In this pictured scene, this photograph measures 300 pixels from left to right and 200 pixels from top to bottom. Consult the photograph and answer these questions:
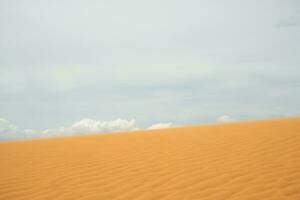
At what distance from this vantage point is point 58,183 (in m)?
5.10

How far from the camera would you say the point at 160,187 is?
4414 mm

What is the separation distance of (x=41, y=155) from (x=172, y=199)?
5167 millimetres

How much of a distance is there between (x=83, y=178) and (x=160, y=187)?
1.69m

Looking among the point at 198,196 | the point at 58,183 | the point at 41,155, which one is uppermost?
the point at 41,155

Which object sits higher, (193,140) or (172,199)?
(193,140)

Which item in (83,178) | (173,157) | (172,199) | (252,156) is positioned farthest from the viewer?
(173,157)

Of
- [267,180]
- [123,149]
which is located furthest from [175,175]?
[123,149]

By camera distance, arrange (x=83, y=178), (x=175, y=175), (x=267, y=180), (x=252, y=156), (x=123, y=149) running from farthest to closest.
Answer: (x=123, y=149), (x=252, y=156), (x=83, y=178), (x=175, y=175), (x=267, y=180)

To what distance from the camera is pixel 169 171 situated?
520cm

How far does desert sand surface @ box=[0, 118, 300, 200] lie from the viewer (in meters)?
4.16

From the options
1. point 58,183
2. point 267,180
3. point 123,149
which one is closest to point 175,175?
point 267,180

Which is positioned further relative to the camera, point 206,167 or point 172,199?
point 206,167

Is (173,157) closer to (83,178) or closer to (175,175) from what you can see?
(175,175)

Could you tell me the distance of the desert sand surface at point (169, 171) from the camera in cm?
416
